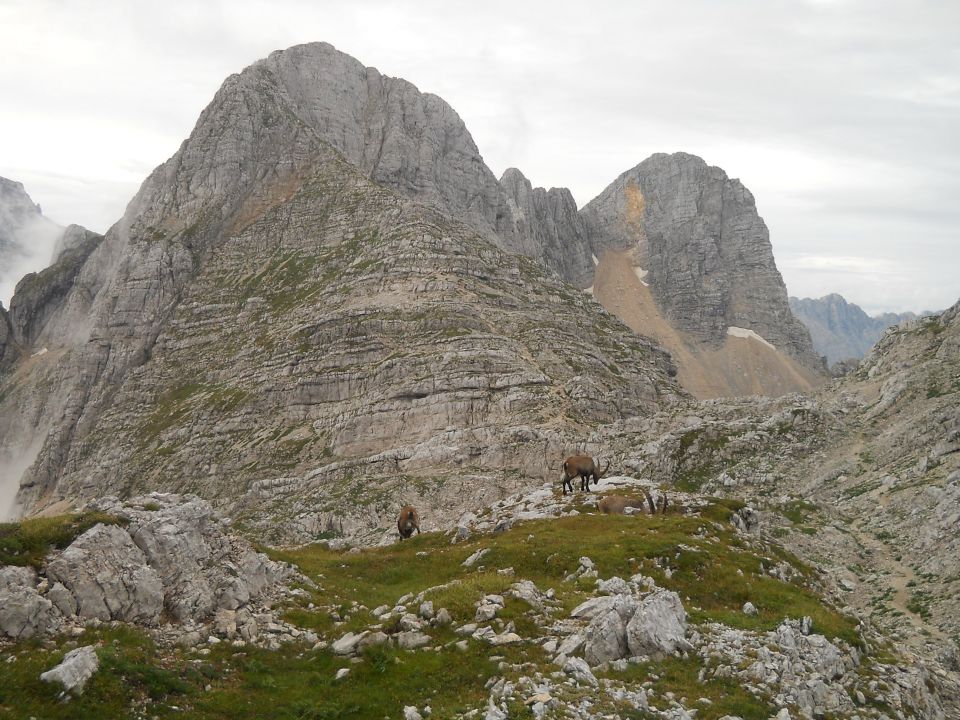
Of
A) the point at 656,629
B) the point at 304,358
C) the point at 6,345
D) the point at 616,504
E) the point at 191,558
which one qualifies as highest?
the point at 304,358

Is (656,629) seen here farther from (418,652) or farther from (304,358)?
(304,358)

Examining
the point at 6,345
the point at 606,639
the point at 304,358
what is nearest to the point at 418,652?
the point at 606,639

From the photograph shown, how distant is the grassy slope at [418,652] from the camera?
57.6ft

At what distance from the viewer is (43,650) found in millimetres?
17703

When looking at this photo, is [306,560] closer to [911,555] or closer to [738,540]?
[738,540]

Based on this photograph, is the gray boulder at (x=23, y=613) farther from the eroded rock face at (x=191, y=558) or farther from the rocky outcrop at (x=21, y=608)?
the eroded rock face at (x=191, y=558)

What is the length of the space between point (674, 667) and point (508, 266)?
115294 millimetres

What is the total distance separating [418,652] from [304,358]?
90502mm

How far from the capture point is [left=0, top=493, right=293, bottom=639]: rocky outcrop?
19062 millimetres

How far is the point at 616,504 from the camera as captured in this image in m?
40.8

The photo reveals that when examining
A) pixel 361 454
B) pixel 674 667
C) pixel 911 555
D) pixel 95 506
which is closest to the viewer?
pixel 674 667

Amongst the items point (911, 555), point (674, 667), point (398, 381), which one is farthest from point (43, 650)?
point (398, 381)

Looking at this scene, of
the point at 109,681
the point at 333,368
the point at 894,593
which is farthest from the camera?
the point at 333,368

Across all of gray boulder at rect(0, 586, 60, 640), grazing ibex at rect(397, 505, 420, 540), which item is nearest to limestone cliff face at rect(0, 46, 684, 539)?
grazing ibex at rect(397, 505, 420, 540)
